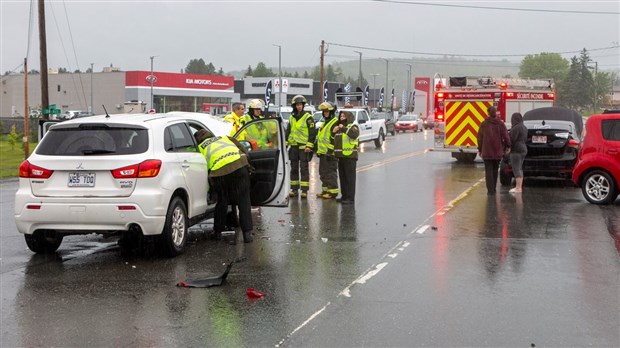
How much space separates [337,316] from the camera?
6.24 meters

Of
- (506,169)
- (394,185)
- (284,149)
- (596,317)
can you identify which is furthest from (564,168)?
(596,317)

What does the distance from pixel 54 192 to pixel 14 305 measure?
1.90 m

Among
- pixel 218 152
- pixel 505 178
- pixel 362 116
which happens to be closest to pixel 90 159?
pixel 218 152

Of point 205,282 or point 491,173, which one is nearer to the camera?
point 205,282

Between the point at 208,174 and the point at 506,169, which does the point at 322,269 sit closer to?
the point at 208,174

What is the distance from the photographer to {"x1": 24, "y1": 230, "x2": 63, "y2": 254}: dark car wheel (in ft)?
29.2

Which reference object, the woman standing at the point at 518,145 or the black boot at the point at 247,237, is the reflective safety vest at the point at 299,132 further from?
the black boot at the point at 247,237

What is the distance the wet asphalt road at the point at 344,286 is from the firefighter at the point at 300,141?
7.25 ft

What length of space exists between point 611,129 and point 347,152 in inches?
185

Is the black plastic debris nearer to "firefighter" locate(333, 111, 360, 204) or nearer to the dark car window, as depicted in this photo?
"firefighter" locate(333, 111, 360, 204)

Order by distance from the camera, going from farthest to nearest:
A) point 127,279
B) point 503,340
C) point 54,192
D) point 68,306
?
point 54,192 < point 127,279 < point 68,306 < point 503,340

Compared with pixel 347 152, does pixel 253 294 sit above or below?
below

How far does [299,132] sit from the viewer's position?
1431 cm

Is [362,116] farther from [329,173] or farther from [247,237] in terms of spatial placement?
[247,237]
